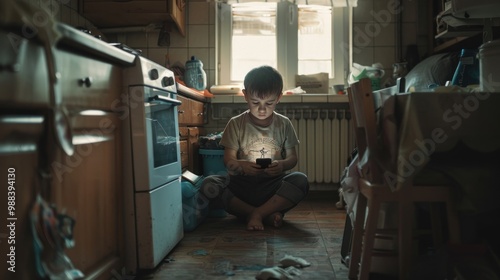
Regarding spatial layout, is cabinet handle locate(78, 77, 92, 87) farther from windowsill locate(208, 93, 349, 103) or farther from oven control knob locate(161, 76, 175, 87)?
windowsill locate(208, 93, 349, 103)

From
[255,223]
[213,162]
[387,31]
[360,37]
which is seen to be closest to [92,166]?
[255,223]

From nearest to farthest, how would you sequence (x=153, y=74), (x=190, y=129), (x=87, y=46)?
(x=87, y=46), (x=153, y=74), (x=190, y=129)

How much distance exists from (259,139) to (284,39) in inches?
49.2

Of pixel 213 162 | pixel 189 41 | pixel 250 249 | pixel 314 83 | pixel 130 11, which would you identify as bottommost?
pixel 250 249

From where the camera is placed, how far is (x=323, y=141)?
2809mm

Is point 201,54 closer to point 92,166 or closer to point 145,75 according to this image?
point 145,75

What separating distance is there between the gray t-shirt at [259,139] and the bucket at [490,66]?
40.6 inches

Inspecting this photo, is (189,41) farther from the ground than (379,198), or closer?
farther from the ground

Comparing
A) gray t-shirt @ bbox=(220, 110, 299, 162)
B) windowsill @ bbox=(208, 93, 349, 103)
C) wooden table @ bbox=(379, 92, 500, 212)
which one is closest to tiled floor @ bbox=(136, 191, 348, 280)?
gray t-shirt @ bbox=(220, 110, 299, 162)

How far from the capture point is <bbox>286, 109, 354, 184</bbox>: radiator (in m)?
2.79

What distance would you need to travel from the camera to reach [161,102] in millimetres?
1473

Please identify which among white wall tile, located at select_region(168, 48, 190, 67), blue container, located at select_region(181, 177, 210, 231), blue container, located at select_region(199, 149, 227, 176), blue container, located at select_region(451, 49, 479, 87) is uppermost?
white wall tile, located at select_region(168, 48, 190, 67)

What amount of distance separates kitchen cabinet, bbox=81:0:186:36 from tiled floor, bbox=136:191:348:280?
1.41 m

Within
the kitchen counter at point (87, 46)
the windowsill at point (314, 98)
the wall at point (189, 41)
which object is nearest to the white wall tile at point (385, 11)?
the windowsill at point (314, 98)
